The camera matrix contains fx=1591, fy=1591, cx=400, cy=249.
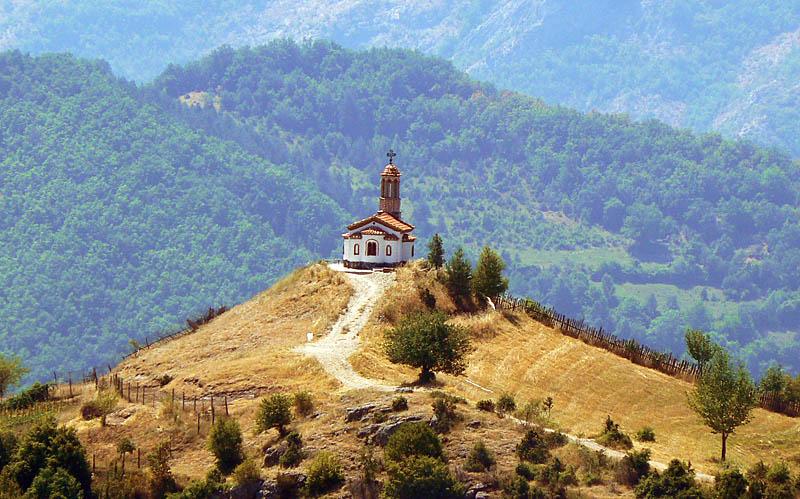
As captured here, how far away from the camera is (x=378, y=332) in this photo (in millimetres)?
96312

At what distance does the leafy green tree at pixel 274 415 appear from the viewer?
79812 millimetres

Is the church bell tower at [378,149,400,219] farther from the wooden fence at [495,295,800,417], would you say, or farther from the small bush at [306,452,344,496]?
the small bush at [306,452,344,496]

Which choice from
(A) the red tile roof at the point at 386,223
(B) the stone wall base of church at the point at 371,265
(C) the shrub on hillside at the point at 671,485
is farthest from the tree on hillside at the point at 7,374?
(C) the shrub on hillside at the point at 671,485

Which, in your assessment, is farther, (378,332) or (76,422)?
(378,332)

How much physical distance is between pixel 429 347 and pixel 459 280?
767 inches

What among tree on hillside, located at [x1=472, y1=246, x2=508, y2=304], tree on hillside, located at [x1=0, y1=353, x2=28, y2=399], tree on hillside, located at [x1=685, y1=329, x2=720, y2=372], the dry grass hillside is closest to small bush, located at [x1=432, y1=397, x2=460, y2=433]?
the dry grass hillside

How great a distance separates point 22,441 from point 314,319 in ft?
82.0

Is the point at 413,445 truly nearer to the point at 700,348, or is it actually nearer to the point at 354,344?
the point at 354,344

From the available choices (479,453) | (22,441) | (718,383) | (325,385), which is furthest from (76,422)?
(718,383)

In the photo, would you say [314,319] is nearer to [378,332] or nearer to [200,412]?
[378,332]

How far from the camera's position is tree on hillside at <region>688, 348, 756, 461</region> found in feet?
275

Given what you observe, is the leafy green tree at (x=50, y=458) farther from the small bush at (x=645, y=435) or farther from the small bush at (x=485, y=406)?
the small bush at (x=645, y=435)

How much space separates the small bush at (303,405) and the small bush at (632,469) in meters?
16.4

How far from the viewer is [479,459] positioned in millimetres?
74938
